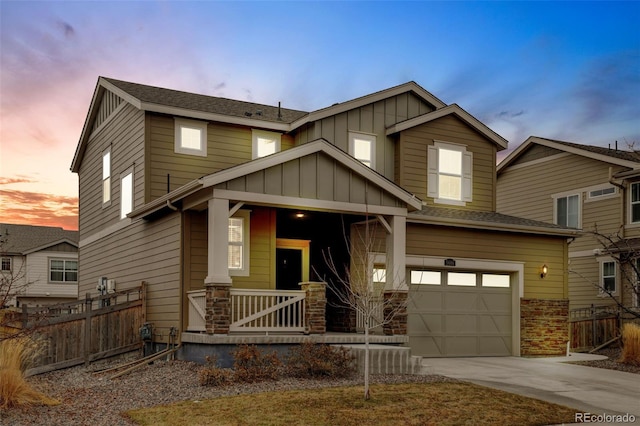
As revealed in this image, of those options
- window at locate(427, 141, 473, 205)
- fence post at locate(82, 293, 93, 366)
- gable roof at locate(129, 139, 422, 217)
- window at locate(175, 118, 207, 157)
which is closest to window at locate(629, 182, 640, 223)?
window at locate(427, 141, 473, 205)

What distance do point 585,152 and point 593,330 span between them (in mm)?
7502

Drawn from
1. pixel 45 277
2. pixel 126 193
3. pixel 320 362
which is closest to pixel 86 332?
pixel 126 193

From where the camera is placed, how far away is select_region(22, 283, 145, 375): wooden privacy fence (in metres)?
15.0

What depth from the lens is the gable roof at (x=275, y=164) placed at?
13.3m

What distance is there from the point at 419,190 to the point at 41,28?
11.0 m

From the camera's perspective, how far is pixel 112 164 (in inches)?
796

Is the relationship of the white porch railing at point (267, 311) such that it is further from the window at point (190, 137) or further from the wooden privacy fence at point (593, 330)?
the wooden privacy fence at point (593, 330)

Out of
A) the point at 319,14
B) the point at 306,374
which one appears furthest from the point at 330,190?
the point at 319,14

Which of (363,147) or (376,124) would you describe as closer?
(363,147)

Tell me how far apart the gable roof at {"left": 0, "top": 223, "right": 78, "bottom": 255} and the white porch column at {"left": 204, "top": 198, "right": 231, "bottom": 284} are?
31.5 meters

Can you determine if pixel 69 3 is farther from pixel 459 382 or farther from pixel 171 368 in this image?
pixel 459 382

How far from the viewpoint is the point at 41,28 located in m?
16.1
